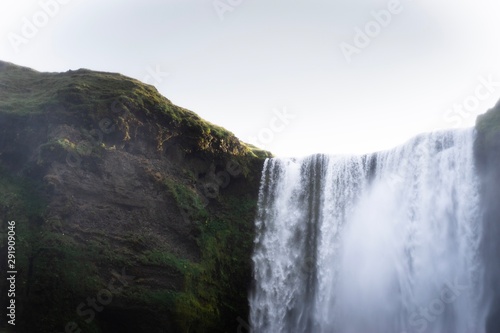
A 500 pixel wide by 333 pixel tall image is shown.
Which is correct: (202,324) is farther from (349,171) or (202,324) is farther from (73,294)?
(349,171)

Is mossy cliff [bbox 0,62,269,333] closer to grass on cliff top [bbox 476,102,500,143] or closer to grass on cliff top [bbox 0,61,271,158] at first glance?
grass on cliff top [bbox 0,61,271,158]

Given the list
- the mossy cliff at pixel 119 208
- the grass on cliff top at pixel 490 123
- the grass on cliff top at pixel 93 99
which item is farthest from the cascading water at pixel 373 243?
the grass on cliff top at pixel 93 99

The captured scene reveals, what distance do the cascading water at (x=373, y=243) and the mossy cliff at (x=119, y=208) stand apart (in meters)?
1.68

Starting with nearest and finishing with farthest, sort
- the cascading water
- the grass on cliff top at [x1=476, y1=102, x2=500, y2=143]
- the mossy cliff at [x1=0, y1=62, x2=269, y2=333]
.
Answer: the mossy cliff at [x1=0, y1=62, x2=269, y2=333]
the grass on cliff top at [x1=476, y1=102, x2=500, y2=143]
the cascading water

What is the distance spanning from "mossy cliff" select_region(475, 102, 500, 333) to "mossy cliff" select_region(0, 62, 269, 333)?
37.0 ft

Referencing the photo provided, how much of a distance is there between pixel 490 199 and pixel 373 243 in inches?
238

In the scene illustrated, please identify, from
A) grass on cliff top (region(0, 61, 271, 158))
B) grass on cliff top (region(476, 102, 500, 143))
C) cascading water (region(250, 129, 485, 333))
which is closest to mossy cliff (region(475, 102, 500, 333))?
grass on cliff top (region(476, 102, 500, 143))

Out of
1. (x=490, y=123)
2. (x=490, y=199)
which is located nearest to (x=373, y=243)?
(x=490, y=199)

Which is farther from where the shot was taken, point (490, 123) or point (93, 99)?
point (93, 99)

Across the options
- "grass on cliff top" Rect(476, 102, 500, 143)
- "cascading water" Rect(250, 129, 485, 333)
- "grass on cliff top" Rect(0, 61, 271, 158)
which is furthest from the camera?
"grass on cliff top" Rect(0, 61, 271, 158)

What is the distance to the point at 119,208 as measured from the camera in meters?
21.1

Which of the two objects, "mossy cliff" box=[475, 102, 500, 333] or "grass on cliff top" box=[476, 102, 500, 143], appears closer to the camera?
"mossy cliff" box=[475, 102, 500, 333]

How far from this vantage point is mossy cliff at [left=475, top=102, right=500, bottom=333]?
735 inches

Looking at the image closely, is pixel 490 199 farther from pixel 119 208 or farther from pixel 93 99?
pixel 93 99
